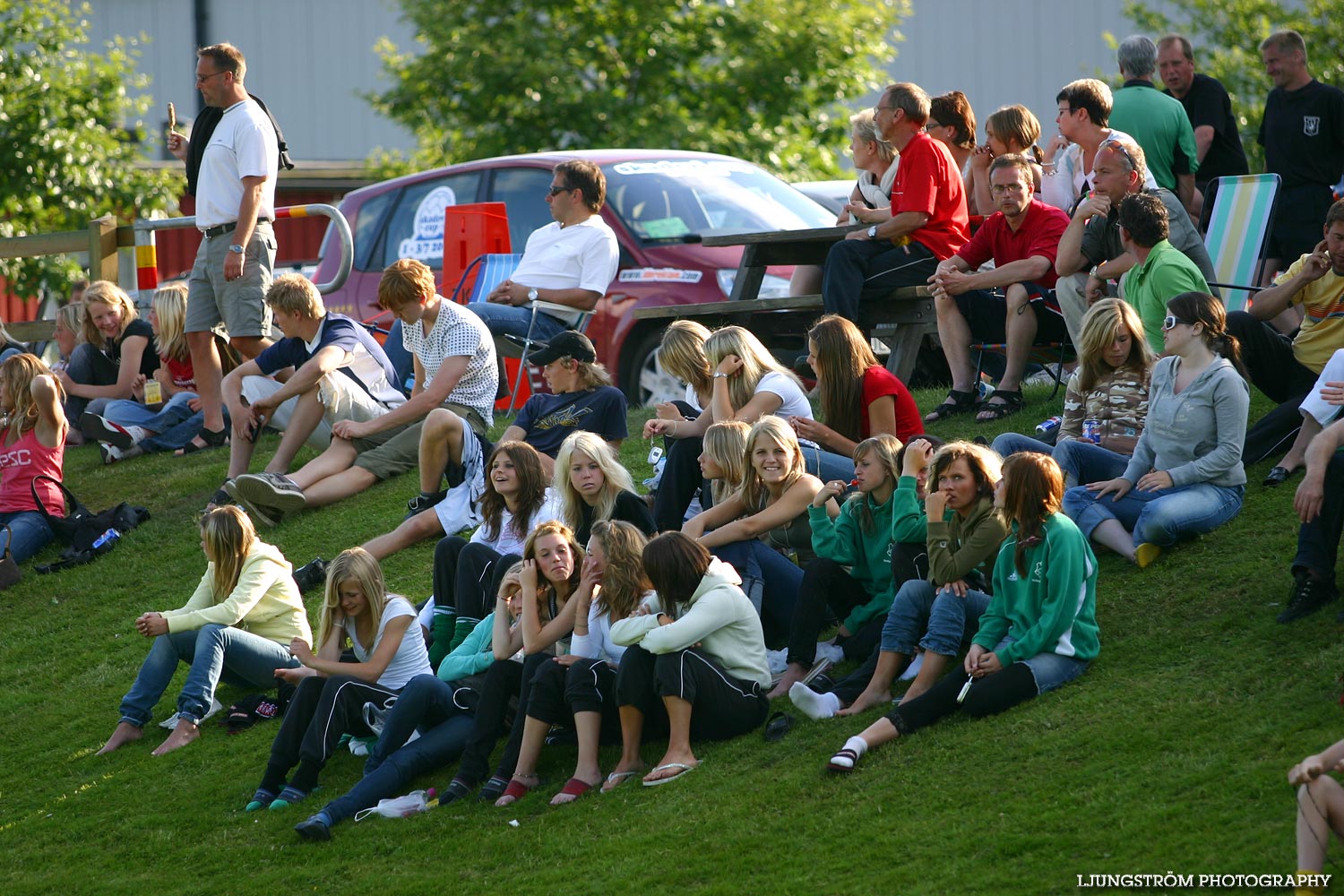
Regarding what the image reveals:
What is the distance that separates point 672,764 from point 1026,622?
4.70ft

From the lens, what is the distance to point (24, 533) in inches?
401

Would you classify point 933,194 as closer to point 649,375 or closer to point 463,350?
Answer: point 649,375

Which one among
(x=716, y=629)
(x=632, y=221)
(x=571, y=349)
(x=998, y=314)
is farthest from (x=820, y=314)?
(x=716, y=629)

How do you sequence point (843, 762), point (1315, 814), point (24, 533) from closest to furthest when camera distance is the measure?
point (1315, 814) < point (843, 762) < point (24, 533)

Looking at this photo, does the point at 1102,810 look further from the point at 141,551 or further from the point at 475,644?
the point at 141,551

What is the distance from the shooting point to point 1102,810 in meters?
4.98

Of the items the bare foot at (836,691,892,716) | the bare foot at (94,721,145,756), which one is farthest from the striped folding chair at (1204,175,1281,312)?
the bare foot at (94,721,145,756)

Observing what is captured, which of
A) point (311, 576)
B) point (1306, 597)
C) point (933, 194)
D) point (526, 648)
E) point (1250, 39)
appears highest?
point (1250, 39)

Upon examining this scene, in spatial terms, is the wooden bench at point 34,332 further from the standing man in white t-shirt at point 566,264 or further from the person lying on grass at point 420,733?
the person lying on grass at point 420,733

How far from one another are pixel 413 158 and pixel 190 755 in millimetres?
18062

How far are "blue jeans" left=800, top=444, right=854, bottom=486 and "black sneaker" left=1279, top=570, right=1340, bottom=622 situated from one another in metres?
2.14

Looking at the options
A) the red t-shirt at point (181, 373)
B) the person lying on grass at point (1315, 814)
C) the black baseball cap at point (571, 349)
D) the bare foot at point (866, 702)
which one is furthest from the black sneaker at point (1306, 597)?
the red t-shirt at point (181, 373)

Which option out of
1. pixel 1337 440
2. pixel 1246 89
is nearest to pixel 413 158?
pixel 1246 89

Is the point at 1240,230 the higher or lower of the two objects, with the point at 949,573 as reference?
higher
